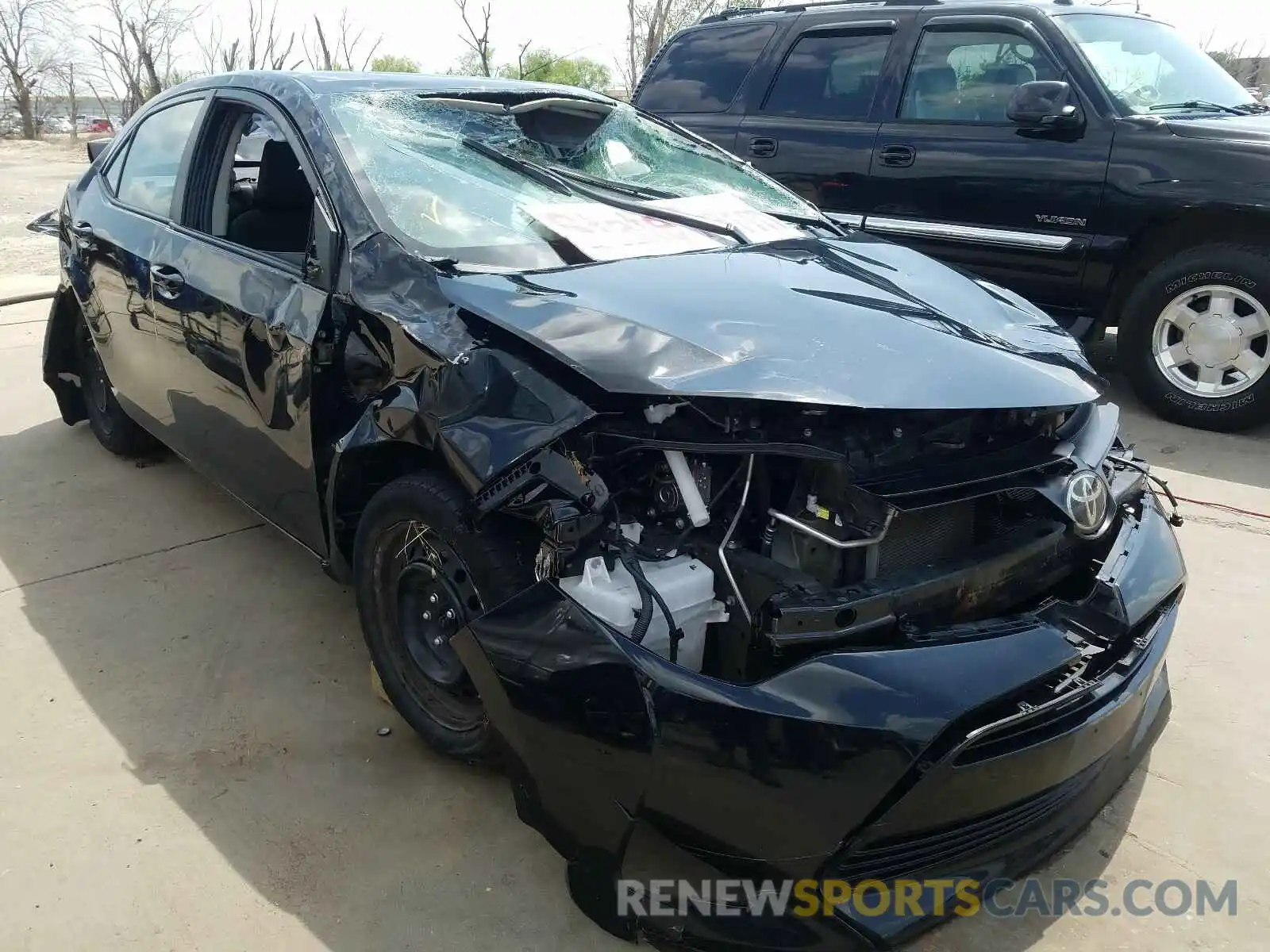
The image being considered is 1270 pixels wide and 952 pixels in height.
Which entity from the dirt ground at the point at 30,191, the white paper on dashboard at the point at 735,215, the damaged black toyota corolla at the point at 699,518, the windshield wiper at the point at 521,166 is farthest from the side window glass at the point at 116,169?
the dirt ground at the point at 30,191

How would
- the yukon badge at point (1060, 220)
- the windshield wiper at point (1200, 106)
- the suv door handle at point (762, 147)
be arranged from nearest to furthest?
the yukon badge at point (1060, 220), the windshield wiper at point (1200, 106), the suv door handle at point (762, 147)

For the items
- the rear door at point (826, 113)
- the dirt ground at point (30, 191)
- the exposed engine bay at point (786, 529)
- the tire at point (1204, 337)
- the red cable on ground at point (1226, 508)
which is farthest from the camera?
the dirt ground at point (30, 191)

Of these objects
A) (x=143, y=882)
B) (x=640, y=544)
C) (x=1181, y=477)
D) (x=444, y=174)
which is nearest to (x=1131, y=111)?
(x=1181, y=477)

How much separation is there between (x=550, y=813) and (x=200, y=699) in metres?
1.40

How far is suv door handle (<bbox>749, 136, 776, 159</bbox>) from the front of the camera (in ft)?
19.6

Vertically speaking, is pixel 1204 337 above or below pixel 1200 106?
below

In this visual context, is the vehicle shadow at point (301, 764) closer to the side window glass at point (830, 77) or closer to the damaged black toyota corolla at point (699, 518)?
the damaged black toyota corolla at point (699, 518)

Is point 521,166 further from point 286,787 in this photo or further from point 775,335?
point 286,787

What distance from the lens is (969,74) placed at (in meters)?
5.45

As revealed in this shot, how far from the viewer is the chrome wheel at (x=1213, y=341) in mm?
4820

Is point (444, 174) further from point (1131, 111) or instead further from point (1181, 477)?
point (1131, 111)

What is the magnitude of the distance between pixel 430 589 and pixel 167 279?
1729 millimetres

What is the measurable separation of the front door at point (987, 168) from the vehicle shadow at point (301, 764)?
11.3 ft

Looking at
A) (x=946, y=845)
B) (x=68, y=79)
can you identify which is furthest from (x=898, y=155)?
(x=68, y=79)
